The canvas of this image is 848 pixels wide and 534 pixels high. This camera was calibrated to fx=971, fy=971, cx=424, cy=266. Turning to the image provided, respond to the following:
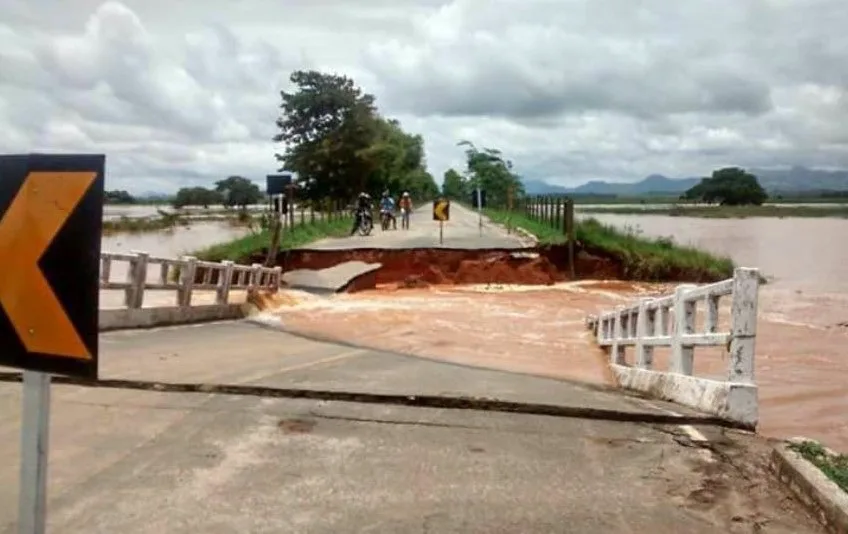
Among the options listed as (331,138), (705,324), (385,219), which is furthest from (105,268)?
(331,138)

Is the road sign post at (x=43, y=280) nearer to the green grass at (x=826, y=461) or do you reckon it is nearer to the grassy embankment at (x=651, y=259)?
the green grass at (x=826, y=461)

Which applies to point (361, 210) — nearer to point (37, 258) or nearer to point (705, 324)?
point (705, 324)

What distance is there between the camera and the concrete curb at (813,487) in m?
4.46

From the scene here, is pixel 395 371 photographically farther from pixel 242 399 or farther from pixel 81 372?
pixel 81 372

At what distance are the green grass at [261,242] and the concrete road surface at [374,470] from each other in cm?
2232

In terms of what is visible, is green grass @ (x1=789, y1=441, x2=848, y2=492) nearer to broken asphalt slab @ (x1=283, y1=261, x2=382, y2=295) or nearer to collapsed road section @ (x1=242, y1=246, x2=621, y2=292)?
broken asphalt slab @ (x1=283, y1=261, x2=382, y2=295)

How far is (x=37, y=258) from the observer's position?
112 inches

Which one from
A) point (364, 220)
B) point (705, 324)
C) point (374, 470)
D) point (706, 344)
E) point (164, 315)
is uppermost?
point (364, 220)

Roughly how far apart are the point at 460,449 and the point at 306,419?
4.14ft

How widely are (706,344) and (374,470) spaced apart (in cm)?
278

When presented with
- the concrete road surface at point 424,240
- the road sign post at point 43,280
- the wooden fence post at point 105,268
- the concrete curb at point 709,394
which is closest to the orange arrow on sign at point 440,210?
the concrete road surface at point 424,240

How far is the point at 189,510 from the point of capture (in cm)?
466

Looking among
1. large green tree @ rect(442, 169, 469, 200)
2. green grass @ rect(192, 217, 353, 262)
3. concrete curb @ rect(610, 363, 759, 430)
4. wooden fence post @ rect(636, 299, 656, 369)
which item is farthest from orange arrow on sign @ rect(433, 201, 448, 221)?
large green tree @ rect(442, 169, 469, 200)

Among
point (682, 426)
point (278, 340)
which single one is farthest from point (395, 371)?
point (278, 340)
